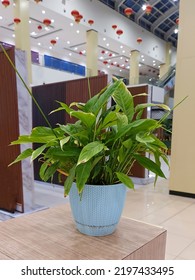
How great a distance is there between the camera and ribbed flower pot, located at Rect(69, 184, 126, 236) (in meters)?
0.92

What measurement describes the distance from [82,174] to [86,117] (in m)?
0.20

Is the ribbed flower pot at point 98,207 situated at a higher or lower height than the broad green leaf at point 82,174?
lower

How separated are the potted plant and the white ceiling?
9942 millimetres

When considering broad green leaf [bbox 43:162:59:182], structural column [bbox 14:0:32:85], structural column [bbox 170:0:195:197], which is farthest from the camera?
structural column [bbox 14:0:32:85]

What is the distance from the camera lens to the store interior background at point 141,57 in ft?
10.5

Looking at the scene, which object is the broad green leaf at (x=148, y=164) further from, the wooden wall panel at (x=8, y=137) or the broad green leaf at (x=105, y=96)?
the wooden wall panel at (x=8, y=137)

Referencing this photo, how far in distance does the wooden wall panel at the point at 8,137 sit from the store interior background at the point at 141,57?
6.9 inches

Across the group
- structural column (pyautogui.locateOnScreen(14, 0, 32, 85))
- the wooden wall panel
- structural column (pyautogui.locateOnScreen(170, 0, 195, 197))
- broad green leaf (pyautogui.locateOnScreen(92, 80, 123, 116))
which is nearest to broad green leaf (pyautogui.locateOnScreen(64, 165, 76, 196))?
broad green leaf (pyautogui.locateOnScreen(92, 80, 123, 116))

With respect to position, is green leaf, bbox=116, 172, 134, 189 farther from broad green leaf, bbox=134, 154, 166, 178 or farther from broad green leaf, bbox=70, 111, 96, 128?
broad green leaf, bbox=70, 111, 96, 128

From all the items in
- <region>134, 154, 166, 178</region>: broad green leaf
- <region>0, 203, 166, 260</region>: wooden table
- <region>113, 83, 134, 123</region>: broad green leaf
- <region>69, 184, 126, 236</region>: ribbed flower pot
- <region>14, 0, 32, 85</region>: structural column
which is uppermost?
<region>14, 0, 32, 85</region>: structural column

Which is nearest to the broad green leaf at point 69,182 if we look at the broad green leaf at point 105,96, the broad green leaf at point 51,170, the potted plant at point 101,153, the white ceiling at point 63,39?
the potted plant at point 101,153

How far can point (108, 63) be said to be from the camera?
18.7m

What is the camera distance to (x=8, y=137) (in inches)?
102

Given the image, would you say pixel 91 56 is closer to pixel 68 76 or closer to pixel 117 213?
pixel 68 76
